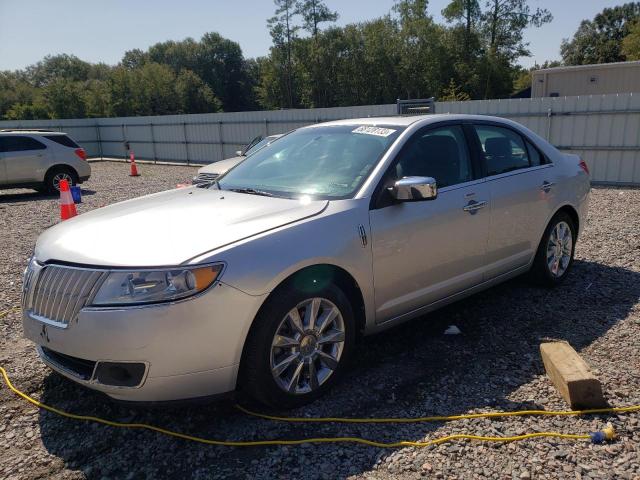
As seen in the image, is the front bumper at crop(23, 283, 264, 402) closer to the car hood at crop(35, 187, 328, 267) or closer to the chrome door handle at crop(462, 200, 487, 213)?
the car hood at crop(35, 187, 328, 267)

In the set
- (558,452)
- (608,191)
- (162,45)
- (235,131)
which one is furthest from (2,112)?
(558,452)

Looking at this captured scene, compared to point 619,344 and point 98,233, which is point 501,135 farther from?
point 98,233

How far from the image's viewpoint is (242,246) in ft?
9.12

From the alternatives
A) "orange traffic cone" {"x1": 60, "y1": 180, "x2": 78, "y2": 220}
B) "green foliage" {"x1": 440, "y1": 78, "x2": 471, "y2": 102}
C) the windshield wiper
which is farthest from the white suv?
"green foliage" {"x1": 440, "y1": 78, "x2": 471, "y2": 102}

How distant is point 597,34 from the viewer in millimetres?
74312

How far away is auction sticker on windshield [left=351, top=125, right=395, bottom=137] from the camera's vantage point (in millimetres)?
3844

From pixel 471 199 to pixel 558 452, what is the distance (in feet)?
6.31

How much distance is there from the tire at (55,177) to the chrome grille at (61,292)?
1209cm

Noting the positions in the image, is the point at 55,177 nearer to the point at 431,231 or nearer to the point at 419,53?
the point at 431,231

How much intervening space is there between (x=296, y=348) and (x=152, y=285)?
91 centimetres

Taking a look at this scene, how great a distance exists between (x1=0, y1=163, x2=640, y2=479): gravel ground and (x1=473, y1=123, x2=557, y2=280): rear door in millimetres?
540

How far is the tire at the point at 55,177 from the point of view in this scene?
13.7 meters

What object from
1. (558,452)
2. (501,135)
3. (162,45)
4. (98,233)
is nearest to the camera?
(558,452)

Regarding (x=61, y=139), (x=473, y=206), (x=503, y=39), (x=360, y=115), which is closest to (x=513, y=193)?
(x=473, y=206)
